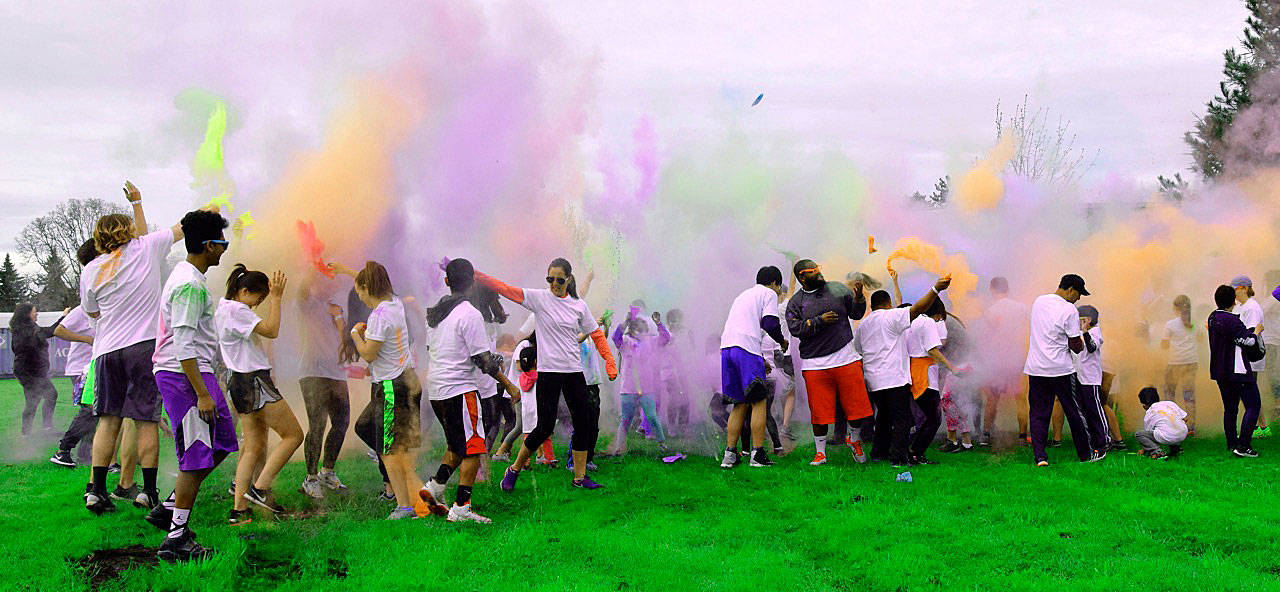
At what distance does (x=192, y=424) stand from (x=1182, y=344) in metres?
9.56

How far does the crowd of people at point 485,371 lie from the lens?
5.41m

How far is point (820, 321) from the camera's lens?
7824 millimetres

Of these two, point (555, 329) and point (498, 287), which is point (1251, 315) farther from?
point (498, 287)

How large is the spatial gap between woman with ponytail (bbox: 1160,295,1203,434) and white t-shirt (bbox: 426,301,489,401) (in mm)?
7669

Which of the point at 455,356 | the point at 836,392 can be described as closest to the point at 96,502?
the point at 455,356

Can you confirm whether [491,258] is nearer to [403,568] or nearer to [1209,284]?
[403,568]

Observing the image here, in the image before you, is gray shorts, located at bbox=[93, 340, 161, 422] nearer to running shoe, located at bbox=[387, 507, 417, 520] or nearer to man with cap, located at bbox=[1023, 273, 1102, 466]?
running shoe, located at bbox=[387, 507, 417, 520]

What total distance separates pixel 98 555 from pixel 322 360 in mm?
1840

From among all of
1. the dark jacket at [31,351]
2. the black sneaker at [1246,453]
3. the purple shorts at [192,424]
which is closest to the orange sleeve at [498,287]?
the purple shorts at [192,424]

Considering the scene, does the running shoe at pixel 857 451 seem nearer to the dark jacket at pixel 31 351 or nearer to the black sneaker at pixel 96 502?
the black sneaker at pixel 96 502

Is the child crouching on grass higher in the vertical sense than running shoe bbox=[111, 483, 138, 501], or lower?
higher

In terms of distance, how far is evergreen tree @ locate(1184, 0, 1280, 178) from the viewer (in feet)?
44.9

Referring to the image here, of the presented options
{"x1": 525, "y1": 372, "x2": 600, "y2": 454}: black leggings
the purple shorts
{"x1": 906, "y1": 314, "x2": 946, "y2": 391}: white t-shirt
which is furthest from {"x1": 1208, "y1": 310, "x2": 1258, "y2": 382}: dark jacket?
the purple shorts

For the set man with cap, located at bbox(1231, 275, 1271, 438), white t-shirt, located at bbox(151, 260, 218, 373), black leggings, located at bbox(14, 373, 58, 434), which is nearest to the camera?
white t-shirt, located at bbox(151, 260, 218, 373)
